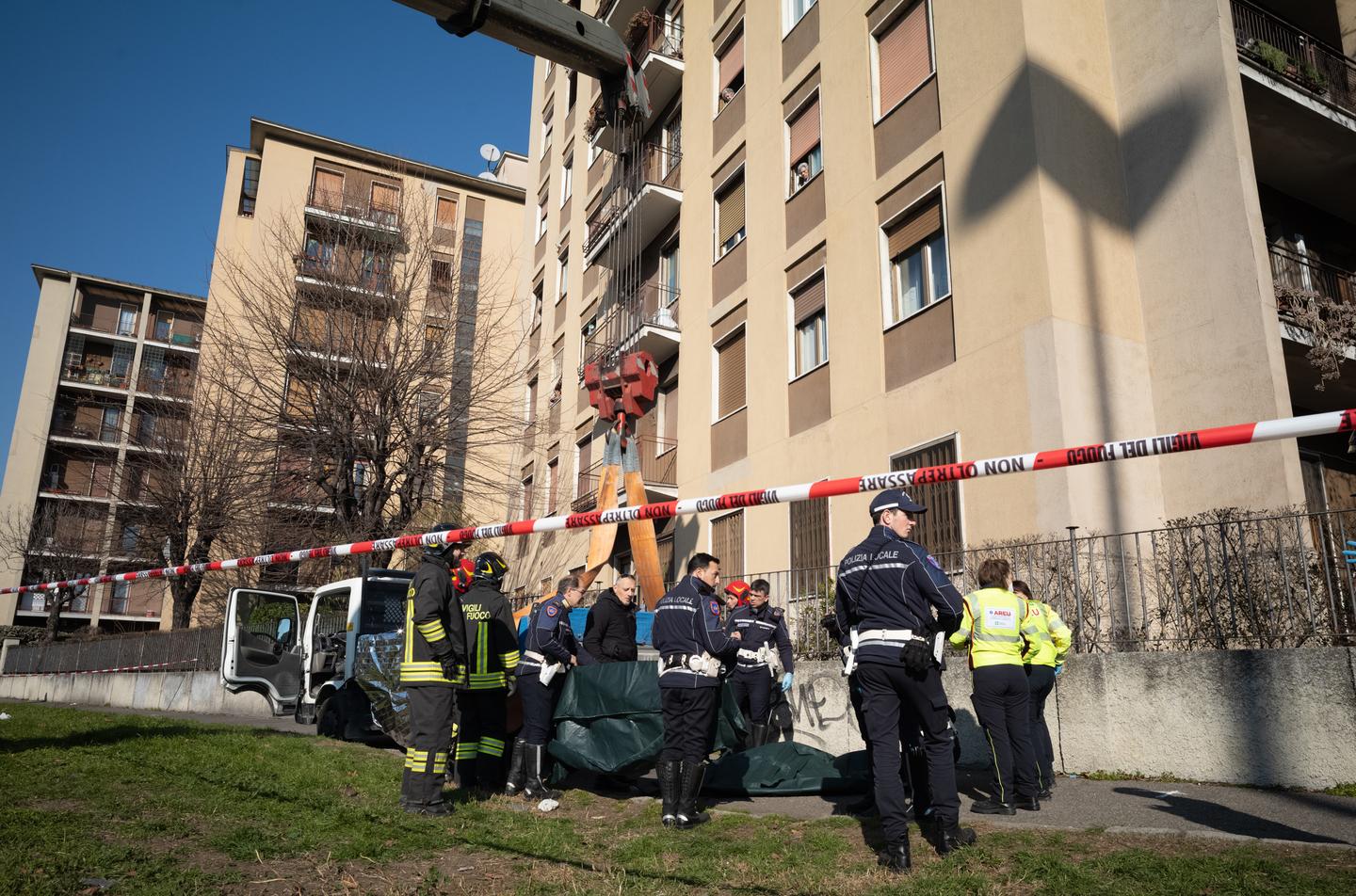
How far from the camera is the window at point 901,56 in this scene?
1491 centimetres

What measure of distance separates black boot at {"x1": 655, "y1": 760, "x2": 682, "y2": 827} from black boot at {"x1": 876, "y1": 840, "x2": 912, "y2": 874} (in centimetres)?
183

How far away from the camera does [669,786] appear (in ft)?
23.0

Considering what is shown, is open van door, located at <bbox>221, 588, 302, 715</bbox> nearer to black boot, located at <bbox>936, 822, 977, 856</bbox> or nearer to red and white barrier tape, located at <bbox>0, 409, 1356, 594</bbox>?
red and white barrier tape, located at <bbox>0, 409, 1356, 594</bbox>

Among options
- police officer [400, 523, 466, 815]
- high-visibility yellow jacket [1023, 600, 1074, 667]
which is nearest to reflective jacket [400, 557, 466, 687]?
police officer [400, 523, 466, 815]

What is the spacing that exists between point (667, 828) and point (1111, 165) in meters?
10.8

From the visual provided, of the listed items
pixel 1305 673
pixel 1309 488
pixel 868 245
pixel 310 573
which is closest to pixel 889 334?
pixel 868 245

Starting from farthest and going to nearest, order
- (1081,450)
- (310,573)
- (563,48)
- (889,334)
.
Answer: (310,573)
(563,48)
(889,334)
(1081,450)

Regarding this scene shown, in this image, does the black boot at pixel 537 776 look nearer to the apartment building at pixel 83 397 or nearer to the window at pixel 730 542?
the window at pixel 730 542

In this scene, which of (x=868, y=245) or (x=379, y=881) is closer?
(x=379, y=881)

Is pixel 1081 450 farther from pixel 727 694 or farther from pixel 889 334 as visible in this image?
pixel 889 334

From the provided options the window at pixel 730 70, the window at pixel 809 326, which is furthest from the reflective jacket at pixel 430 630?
the window at pixel 730 70

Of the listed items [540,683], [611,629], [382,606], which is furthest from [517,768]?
[382,606]

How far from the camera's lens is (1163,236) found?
12.7 metres

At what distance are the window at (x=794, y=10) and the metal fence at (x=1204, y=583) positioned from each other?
12052mm
